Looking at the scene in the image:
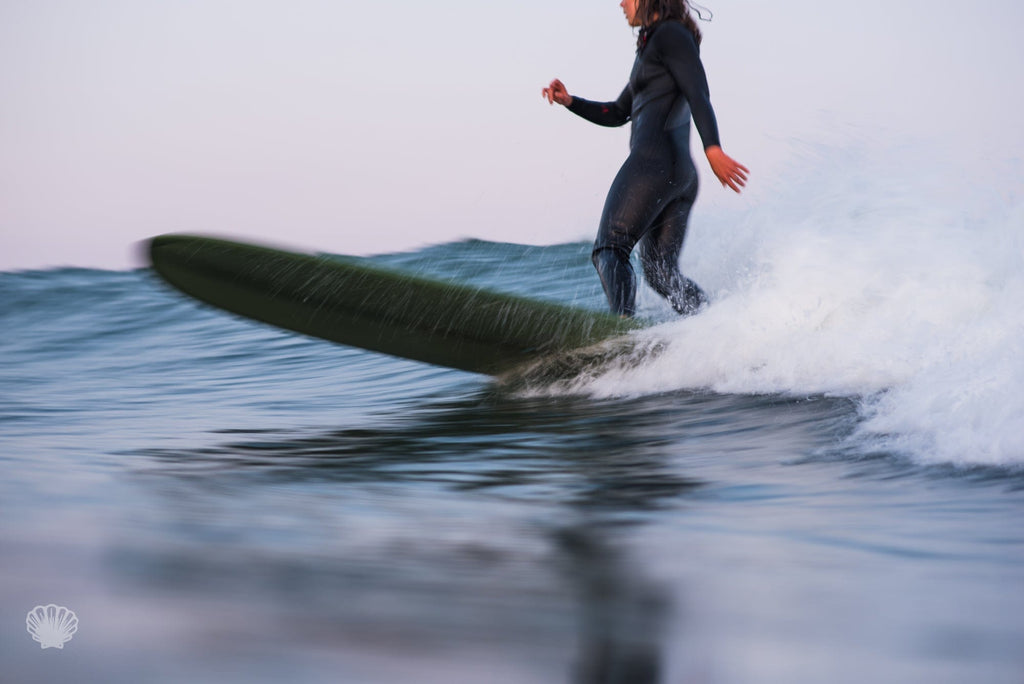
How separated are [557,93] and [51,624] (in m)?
3.03

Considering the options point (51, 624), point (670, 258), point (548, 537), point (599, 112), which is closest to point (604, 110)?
point (599, 112)

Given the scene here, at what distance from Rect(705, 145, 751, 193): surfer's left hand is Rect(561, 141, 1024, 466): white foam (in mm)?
525

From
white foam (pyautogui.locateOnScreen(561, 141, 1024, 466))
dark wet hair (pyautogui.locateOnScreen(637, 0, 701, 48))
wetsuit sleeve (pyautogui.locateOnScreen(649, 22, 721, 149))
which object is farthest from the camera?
dark wet hair (pyautogui.locateOnScreen(637, 0, 701, 48))

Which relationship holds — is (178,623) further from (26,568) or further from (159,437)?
(159,437)

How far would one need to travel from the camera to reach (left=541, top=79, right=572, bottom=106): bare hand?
3945 millimetres

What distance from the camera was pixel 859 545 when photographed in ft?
5.62

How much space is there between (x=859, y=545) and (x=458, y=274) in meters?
8.53

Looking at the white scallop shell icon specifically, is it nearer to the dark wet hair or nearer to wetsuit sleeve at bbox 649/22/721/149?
wetsuit sleeve at bbox 649/22/721/149

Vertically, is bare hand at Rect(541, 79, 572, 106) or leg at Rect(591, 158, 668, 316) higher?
bare hand at Rect(541, 79, 572, 106)

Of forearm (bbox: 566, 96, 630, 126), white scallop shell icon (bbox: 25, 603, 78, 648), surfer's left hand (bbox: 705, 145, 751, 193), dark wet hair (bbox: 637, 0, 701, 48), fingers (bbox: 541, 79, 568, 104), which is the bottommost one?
white scallop shell icon (bbox: 25, 603, 78, 648)

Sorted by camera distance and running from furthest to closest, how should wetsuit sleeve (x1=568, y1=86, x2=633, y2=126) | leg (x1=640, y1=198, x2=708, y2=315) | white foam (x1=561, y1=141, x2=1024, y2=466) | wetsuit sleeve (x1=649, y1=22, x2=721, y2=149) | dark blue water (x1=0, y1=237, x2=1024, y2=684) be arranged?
wetsuit sleeve (x1=568, y1=86, x2=633, y2=126)
leg (x1=640, y1=198, x2=708, y2=315)
wetsuit sleeve (x1=649, y1=22, x2=721, y2=149)
white foam (x1=561, y1=141, x2=1024, y2=466)
dark blue water (x1=0, y1=237, x2=1024, y2=684)

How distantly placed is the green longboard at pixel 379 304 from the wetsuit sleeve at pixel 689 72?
780mm

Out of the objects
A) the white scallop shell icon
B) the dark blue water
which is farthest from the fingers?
the white scallop shell icon

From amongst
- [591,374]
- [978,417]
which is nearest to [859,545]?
[978,417]
